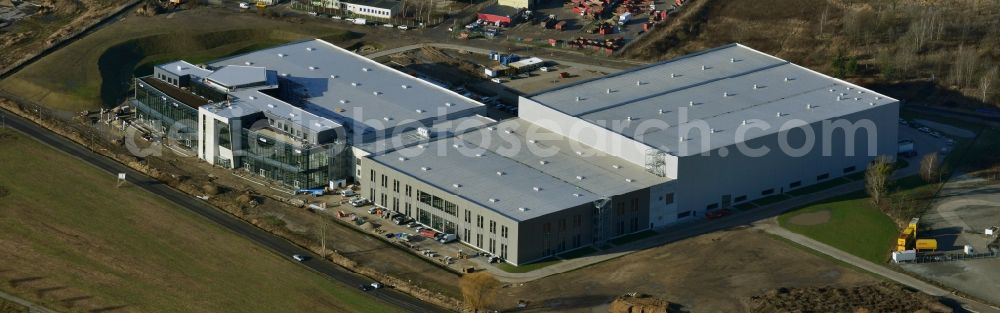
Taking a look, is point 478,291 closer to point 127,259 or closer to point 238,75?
A: point 127,259

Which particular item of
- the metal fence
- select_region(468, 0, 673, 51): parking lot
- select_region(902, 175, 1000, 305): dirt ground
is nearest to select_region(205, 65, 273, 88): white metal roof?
select_region(468, 0, 673, 51): parking lot

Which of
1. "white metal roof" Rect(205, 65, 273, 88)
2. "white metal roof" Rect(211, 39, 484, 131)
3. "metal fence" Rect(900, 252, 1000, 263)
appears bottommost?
"metal fence" Rect(900, 252, 1000, 263)

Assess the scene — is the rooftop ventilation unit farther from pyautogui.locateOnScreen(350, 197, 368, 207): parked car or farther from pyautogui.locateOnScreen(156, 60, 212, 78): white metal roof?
pyautogui.locateOnScreen(156, 60, 212, 78): white metal roof

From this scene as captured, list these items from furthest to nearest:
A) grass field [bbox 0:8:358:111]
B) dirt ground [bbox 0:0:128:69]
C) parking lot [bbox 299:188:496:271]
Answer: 1. dirt ground [bbox 0:0:128:69]
2. grass field [bbox 0:8:358:111]
3. parking lot [bbox 299:188:496:271]

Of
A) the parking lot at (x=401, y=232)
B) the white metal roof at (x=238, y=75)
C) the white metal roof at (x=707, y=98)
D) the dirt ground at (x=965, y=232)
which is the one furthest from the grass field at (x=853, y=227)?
the white metal roof at (x=238, y=75)

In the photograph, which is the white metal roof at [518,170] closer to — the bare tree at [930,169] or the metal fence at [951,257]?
the metal fence at [951,257]

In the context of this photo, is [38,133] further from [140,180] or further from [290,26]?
[290,26]
